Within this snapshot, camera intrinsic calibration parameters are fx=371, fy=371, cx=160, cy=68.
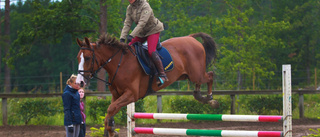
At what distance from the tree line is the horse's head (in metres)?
6.07

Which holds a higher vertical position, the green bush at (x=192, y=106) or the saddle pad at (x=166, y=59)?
the saddle pad at (x=166, y=59)

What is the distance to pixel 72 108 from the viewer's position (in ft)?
20.0

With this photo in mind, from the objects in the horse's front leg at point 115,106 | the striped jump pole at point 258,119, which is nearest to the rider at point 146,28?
the horse's front leg at point 115,106

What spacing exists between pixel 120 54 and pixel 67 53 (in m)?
27.4

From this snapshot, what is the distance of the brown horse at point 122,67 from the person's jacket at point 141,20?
Answer: 31cm

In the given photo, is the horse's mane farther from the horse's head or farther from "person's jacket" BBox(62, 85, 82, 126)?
"person's jacket" BBox(62, 85, 82, 126)

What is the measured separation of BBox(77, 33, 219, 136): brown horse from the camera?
16.9 ft

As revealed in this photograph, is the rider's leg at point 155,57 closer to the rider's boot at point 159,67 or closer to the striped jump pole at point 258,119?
the rider's boot at point 159,67

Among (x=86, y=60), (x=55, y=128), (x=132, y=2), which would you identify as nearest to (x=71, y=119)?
(x=86, y=60)

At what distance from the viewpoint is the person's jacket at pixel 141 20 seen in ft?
18.1

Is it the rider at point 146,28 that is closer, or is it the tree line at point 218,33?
the rider at point 146,28

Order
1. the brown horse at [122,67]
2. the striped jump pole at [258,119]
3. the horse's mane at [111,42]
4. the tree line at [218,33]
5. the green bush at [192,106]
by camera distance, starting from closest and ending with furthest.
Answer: the striped jump pole at [258,119], the brown horse at [122,67], the horse's mane at [111,42], the green bush at [192,106], the tree line at [218,33]

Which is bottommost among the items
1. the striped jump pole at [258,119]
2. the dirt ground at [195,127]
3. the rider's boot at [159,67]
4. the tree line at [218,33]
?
the dirt ground at [195,127]

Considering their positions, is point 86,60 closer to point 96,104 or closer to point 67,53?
point 96,104
